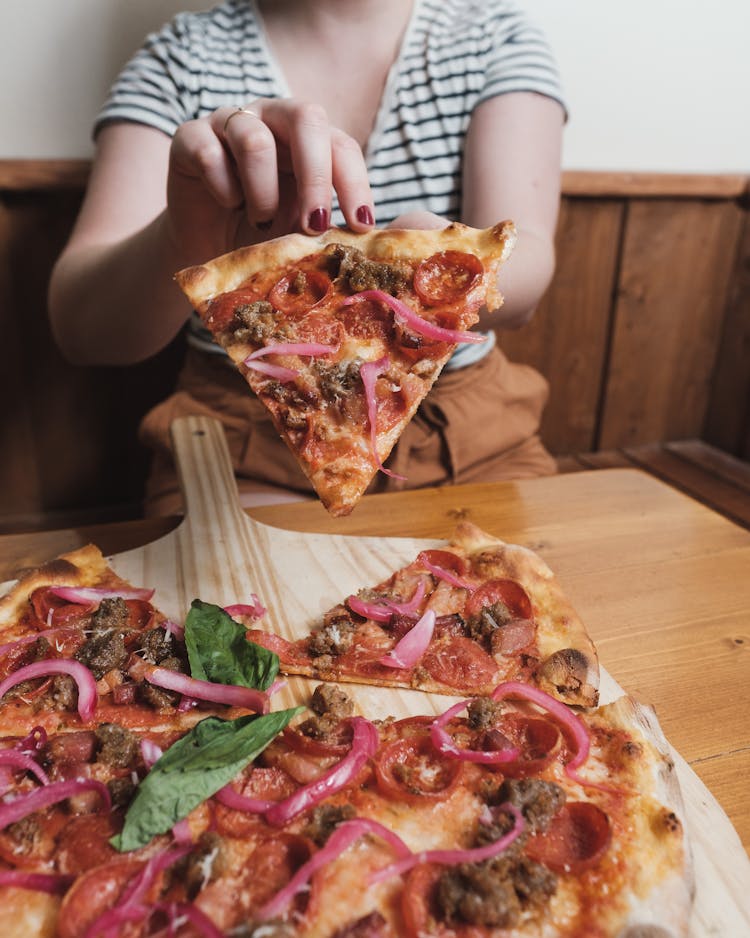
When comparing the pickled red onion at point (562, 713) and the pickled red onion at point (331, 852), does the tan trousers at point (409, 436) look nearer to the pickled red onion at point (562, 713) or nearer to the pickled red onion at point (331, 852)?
the pickled red onion at point (562, 713)

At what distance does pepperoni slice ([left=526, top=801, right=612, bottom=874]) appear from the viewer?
0.93m

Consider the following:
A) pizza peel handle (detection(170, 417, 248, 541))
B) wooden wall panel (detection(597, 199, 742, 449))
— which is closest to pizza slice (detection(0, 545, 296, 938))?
pizza peel handle (detection(170, 417, 248, 541))

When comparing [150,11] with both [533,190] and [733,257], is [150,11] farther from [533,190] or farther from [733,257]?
[733,257]

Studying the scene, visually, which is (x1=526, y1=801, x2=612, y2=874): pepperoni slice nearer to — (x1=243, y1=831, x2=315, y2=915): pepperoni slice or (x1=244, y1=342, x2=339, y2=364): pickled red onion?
(x1=243, y1=831, x2=315, y2=915): pepperoni slice

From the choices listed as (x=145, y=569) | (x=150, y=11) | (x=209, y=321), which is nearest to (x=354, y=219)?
(x=209, y=321)

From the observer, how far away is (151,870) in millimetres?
888

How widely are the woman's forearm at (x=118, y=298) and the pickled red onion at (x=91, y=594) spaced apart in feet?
2.34

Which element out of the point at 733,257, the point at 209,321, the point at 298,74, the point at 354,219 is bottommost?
the point at 733,257

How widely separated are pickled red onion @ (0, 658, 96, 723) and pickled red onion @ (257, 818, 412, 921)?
0.44 meters

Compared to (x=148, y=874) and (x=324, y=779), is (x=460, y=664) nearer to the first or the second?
(x=324, y=779)

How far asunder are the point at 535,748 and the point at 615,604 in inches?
17.7

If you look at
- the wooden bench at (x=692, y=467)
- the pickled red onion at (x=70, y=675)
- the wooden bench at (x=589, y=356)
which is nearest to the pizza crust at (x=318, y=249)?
the pickled red onion at (x=70, y=675)

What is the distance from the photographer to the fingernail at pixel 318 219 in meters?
1.39

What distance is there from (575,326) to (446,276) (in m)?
2.07
